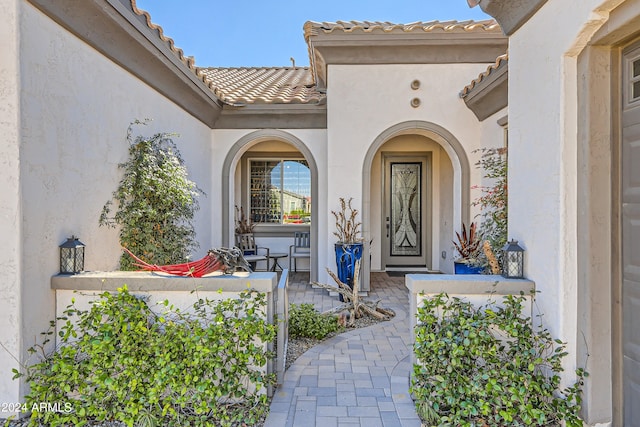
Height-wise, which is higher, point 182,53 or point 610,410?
A: point 182,53

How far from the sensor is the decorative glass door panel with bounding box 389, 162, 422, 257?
9.55m

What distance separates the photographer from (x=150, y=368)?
9.34 feet

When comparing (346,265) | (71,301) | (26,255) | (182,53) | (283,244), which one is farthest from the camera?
(283,244)

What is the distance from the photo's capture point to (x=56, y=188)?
328 centimetres

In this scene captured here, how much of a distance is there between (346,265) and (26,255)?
4.79 metres

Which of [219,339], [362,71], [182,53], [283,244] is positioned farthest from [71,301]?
[283,244]

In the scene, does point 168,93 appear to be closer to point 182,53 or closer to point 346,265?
point 182,53

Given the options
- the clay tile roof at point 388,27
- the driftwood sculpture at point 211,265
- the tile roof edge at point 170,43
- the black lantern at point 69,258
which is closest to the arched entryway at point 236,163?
the tile roof edge at point 170,43

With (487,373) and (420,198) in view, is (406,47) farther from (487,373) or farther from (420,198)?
(487,373)

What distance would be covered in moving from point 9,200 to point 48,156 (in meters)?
0.51

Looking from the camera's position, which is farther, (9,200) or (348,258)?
(348,258)

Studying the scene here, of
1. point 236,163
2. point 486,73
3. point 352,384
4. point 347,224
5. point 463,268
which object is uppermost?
point 486,73

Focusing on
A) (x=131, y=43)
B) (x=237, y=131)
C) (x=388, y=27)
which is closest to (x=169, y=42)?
(x=131, y=43)

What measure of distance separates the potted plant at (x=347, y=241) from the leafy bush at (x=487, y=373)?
364 cm
